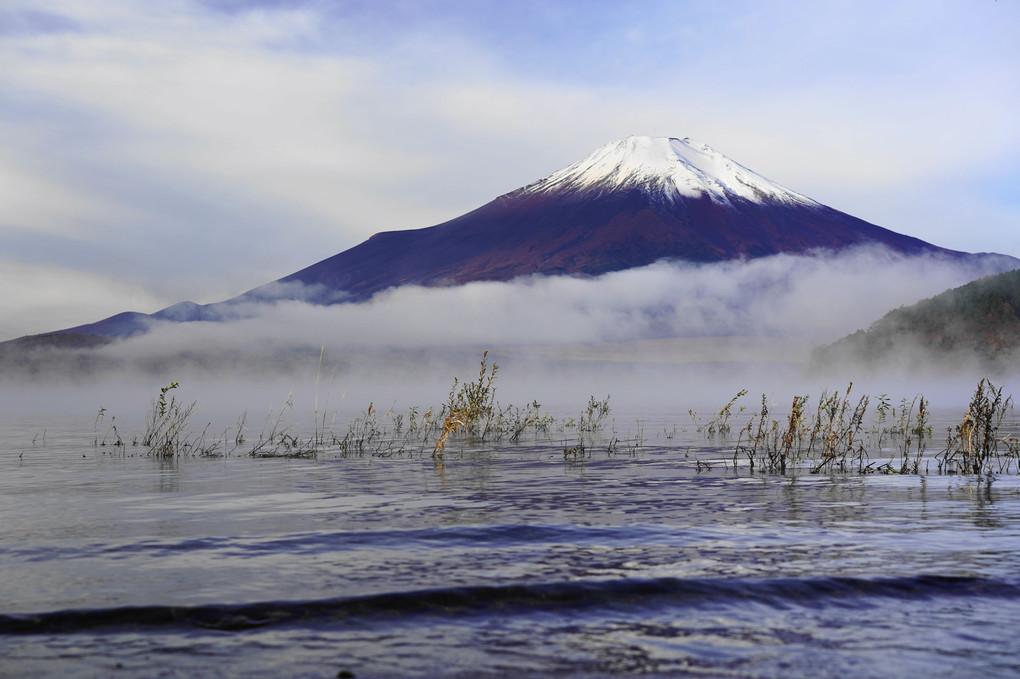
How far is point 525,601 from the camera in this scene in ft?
19.2

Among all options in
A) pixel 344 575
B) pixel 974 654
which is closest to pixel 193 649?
pixel 344 575

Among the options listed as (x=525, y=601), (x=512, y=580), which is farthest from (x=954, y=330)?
(x=525, y=601)

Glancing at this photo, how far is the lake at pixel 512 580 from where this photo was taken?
4734 millimetres

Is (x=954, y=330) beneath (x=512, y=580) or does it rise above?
above

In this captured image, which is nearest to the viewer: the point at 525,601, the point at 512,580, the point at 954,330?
the point at 525,601

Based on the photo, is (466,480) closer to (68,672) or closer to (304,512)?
(304,512)

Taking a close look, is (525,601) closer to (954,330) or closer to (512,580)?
(512,580)

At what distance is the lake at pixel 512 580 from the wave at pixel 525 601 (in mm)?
21

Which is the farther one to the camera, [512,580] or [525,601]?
[512,580]

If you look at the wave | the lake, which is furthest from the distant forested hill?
the wave

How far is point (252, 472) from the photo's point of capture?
14375 mm

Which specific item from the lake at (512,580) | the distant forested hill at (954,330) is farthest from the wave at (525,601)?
the distant forested hill at (954,330)

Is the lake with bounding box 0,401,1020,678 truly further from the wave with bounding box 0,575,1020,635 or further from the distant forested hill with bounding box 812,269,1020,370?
the distant forested hill with bounding box 812,269,1020,370

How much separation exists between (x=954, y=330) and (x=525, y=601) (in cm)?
6860
